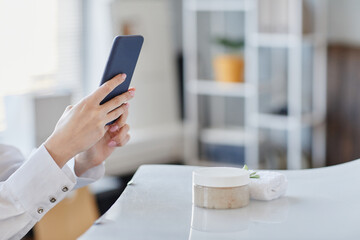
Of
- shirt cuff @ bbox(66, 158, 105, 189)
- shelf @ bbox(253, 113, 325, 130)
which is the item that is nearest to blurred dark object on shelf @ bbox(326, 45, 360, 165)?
shelf @ bbox(253, 113, 325, 130)

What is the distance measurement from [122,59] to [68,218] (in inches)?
64.0

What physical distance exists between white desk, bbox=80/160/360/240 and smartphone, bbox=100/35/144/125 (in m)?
0.20

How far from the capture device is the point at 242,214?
110 cm

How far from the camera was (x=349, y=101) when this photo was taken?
404cm

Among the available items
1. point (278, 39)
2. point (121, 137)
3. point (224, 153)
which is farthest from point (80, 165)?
point (224, 153)

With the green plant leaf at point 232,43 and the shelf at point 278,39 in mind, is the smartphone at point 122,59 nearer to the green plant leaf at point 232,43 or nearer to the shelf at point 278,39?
the shelf at point 278,39

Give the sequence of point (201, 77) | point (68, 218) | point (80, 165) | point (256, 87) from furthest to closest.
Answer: point (201, 77), point (256, 87), point (68, 218), point (80, 165)

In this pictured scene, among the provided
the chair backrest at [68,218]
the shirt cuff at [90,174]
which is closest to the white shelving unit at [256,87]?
the chair backrest at [68,218]

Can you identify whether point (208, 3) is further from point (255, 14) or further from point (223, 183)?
point (223, 183)

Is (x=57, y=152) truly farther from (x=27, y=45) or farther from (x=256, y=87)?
(x=256, y=87)

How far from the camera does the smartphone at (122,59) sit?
125 centimetres

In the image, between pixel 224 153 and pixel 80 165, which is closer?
pixel 80 165

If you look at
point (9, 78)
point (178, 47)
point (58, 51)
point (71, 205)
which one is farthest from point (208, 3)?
point (71, 205)

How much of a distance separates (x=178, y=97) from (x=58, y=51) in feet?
3.63
